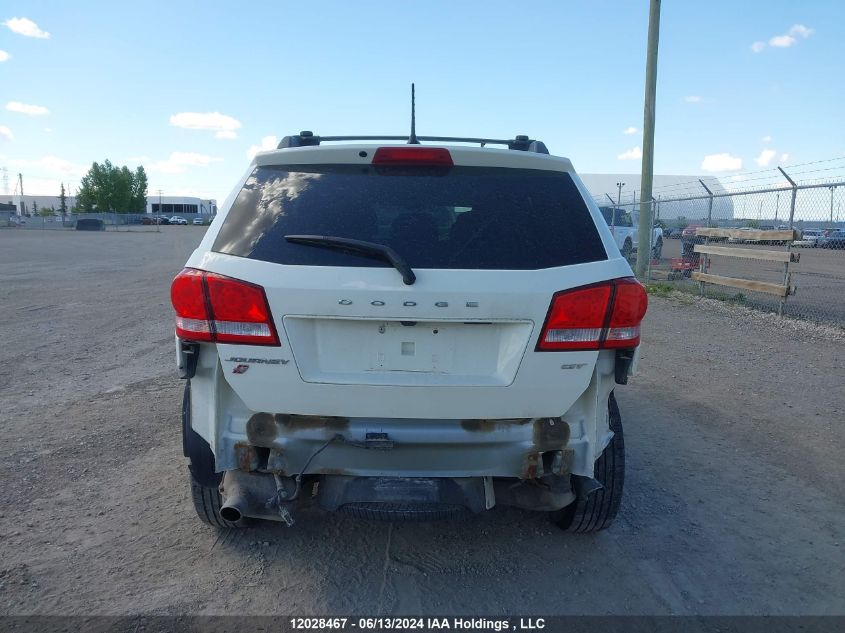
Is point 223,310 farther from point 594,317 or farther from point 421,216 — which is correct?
point 594,317

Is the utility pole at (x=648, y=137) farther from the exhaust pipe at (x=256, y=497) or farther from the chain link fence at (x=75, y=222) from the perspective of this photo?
the chain link fence at (x=75, y=222)

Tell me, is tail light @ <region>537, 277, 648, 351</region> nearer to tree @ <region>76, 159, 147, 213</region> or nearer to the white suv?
the white suv

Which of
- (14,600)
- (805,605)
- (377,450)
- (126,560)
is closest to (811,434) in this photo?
(805,605)

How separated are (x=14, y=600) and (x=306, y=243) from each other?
1.97 metres

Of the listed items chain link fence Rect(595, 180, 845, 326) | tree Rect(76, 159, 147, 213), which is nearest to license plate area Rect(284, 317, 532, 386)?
chain link fence Rect(595, 180, 845, 326)

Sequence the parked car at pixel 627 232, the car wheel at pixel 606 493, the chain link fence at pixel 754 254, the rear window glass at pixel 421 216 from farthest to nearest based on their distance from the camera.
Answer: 1. the parked car at pixel 627 232
2. the chain link fence at pixel 754 254
3. the car wheel at pixel 606 493
4. the rear window glass at pixel 421 216

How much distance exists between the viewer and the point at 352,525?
360 cm

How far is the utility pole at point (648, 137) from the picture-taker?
15.1 meters

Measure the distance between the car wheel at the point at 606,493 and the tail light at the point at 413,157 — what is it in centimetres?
143

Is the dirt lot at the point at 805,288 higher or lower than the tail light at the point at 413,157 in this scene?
lower

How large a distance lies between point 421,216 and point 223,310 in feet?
2.99

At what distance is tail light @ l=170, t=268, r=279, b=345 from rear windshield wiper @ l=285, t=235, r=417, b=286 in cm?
28

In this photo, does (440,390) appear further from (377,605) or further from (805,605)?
(805,605)

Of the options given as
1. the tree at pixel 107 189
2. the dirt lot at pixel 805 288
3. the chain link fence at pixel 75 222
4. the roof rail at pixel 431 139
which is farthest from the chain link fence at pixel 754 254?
the tree at pixel 107 189
